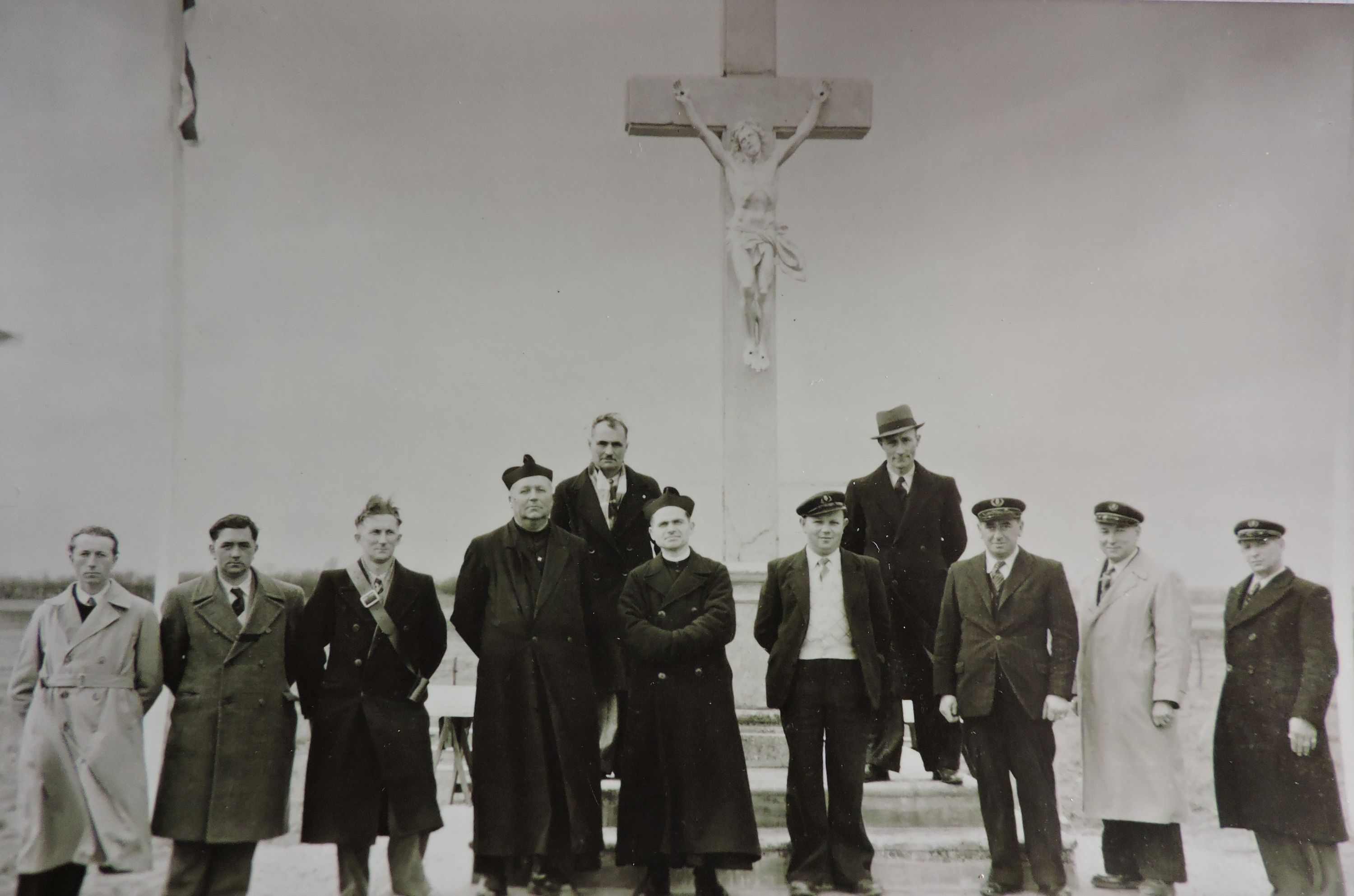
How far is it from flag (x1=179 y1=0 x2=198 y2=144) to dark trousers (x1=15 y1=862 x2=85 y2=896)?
120 inches

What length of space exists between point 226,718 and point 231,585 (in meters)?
0.45

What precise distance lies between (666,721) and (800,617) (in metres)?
0.59

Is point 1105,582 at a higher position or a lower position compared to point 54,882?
higher

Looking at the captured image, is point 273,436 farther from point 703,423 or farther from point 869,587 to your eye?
point 869,587

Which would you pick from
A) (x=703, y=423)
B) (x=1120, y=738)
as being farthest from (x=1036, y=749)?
(x=703, y=423)

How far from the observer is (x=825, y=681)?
355 centimetres

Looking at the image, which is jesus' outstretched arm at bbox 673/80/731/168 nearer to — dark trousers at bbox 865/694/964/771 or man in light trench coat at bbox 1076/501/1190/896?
man in light trench coat at bbox 1076/501/1190/896

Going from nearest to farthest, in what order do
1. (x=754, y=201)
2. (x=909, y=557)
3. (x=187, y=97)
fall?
(x=909, y=557)
(x=754, y=201)
(x=187, y=97)

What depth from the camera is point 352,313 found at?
15.3 ft

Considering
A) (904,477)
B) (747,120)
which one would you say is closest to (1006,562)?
(904,477)

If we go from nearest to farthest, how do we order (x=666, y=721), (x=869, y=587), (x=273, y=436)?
(x=666, y=721)
(x=869, y=587)
(x=273, y=436)

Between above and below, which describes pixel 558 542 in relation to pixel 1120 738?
above

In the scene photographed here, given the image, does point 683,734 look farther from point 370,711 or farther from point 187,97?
point 187,97

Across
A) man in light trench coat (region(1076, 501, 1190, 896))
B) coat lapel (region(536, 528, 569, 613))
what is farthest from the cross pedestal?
man in light trench coat (region(1076, 501, 1190, 896))
